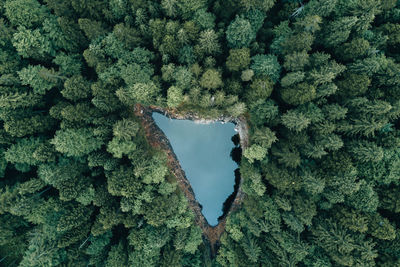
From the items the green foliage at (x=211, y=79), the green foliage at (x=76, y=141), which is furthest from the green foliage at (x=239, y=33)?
the green foliage at (x=76, y=141)

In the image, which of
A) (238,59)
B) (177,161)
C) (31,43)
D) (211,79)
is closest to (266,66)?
(238,59)

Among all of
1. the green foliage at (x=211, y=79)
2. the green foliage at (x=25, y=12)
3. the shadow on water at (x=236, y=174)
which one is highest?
the green foliage at (x=25, y=12)

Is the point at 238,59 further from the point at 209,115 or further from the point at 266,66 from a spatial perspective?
the point at 209,115

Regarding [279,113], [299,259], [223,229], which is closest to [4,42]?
[279,113]

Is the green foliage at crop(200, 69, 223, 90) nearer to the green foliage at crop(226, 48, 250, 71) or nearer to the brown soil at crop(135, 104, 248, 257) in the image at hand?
the green foliage at crop(226, 48, 250, 71)

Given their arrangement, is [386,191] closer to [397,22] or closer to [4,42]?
[397,22]

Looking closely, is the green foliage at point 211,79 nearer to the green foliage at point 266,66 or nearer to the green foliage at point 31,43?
the green foliage at point 266,66
